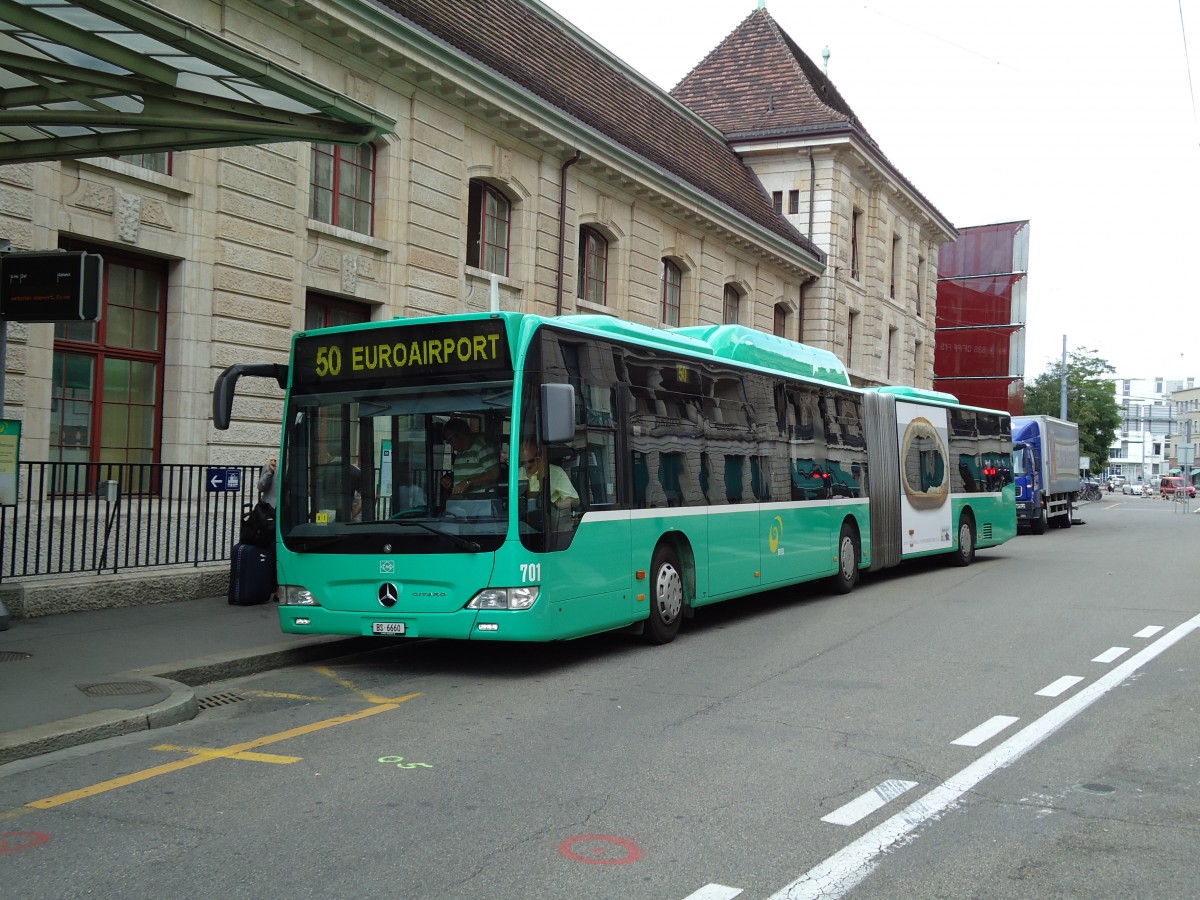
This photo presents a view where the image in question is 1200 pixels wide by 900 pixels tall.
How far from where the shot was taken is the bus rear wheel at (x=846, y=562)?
16.0m

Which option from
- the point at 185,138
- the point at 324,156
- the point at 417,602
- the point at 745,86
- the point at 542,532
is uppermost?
the point at 745,86

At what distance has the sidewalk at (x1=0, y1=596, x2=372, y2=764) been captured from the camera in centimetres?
727

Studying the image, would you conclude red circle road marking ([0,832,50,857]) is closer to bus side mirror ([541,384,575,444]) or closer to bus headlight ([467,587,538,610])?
bus headlight ([467,587,538,610])

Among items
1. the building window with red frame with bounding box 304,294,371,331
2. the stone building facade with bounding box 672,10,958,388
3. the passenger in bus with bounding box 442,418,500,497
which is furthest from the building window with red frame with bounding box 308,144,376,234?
the stone building facade with bounding box 672,10,958,388

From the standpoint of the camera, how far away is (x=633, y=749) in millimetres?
6867

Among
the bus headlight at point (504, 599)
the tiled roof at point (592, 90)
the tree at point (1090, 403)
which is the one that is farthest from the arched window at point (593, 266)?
the tree at point (1090, 403)

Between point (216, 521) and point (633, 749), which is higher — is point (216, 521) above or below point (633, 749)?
above

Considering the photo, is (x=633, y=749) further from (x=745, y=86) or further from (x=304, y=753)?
(x=745, y=86)

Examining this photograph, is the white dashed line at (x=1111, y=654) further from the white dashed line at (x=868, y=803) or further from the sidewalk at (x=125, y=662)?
the sidewalk at (x=125, y=662)

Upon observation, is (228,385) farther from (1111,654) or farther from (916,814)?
(1111,654)

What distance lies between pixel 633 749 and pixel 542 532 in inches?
108

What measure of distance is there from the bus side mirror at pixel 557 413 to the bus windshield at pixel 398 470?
39cm

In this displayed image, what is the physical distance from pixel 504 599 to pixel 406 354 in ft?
7.15

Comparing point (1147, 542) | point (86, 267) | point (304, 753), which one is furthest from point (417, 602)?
point (1147, 542)
